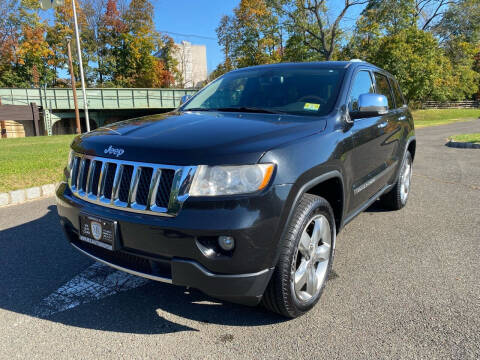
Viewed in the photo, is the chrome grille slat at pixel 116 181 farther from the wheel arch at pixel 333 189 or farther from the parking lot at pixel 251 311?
the wheel arch at pixel 333 189

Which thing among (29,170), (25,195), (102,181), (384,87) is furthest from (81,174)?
(29,170)

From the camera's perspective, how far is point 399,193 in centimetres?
471

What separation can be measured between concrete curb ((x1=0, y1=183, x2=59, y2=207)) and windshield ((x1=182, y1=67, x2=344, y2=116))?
355cm

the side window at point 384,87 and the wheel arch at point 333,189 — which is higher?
the side window at point 384,87

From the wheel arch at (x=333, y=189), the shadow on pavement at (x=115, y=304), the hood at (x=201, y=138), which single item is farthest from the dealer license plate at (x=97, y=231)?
the wheel arch at (x=333, y=189)

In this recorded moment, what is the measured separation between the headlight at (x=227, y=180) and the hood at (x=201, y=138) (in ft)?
0.13

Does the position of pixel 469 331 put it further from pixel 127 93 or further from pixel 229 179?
pixel 127 93

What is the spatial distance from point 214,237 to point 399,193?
3.56m

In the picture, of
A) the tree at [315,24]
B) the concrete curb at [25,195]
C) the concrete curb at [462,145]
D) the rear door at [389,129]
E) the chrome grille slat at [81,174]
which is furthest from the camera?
the tree at [315,24]

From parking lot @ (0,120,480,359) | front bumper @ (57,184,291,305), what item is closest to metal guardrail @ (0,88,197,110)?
parking lot @ (0,120,480,359)

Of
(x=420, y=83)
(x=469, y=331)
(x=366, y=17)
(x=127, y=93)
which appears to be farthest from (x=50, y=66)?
(x=469, y=331)

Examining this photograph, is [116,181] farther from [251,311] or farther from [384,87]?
[384,87]

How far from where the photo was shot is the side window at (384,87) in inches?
162

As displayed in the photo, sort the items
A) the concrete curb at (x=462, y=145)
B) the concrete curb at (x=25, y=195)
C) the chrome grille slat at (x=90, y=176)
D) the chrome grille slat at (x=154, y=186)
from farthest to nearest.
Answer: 1. the concrete curb at (x=462, y=145)
2. the concrete curb at (x=25, y=195)
3. the chrome grille slat at (x=90, y=176)
4. the chrome grille slat at (x=154, y=186)
